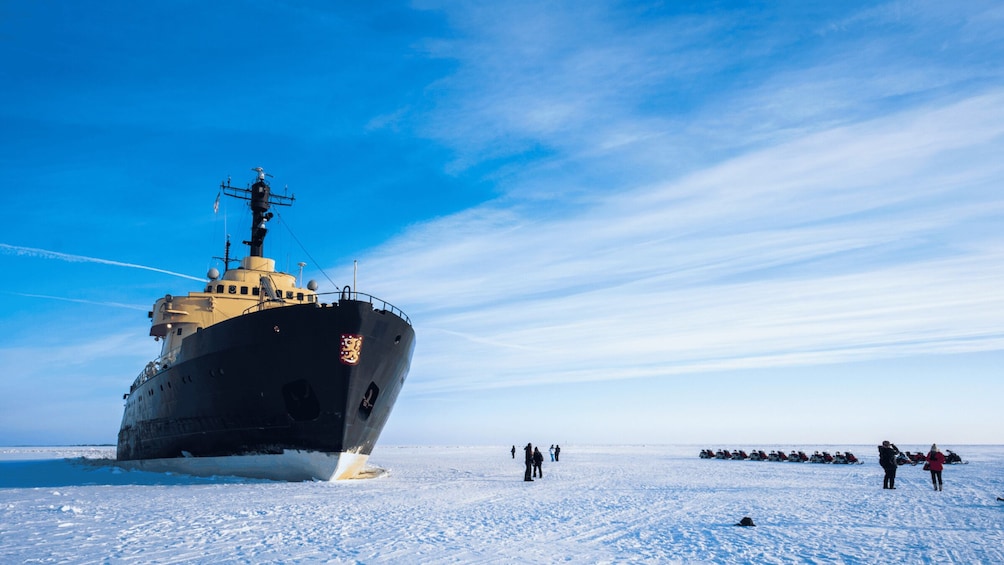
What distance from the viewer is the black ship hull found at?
18.4 m

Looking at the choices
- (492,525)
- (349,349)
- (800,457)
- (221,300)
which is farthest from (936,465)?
(221,300)

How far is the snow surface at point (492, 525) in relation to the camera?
809 centimetres

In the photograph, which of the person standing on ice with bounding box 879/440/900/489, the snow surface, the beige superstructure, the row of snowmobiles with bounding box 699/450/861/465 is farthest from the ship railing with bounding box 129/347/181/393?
the row of snowmobiles with bounding box 699/450/861/465

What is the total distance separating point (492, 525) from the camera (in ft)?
35.0

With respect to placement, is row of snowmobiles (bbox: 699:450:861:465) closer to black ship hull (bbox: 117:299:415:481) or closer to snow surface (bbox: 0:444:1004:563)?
snow surface (bbox: 0:444:1004:563)

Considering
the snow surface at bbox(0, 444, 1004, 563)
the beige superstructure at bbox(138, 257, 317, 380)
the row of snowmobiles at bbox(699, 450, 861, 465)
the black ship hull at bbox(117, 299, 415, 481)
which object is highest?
the beige superstructure at bbox(138, 257, 317, 380)

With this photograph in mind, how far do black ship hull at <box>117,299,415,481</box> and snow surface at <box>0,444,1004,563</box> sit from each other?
133cm

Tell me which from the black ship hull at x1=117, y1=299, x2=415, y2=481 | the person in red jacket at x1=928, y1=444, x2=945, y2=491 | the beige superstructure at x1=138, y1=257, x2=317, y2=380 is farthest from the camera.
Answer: the beige superstructure at x1=138, y1=257, x2=317, y2=380

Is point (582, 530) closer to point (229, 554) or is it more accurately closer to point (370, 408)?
point (229, 554)

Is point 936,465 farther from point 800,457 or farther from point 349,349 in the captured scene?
point 800,457

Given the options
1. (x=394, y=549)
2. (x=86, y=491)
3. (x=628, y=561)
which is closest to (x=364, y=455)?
(x=86, y=491)

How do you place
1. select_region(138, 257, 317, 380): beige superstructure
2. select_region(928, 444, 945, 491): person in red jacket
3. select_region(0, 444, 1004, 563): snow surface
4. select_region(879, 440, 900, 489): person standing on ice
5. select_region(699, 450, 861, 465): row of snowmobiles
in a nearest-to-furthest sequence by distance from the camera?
select_region(0, 444, 1004, 563): snow surface → select_region(928, 444, 945, 491): person in red jacket → select_region(879, 440, 900, 489): person standing on ice → select_region(138, 257, 317, 380): beige superstructure → select_region(699, 450, 861, 465): row of snowmobiles

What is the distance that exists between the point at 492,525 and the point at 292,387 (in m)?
10.1

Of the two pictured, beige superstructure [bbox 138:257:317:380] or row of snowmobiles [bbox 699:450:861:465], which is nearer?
beige superstructure [bbox 138:257:317:380]
